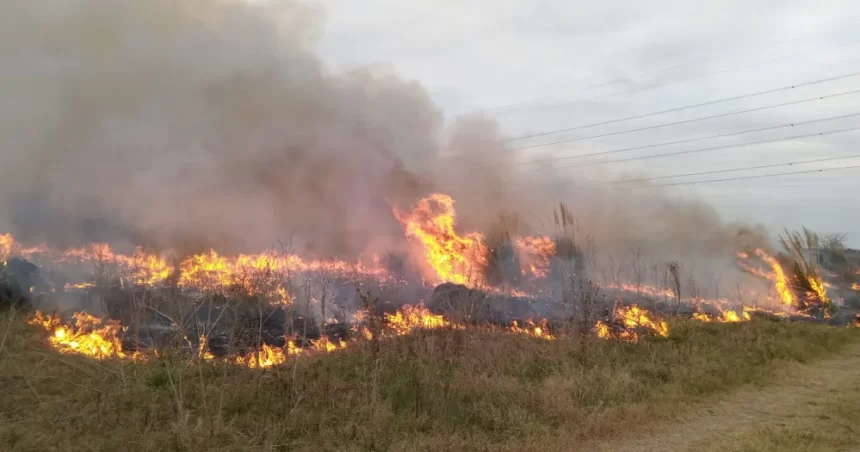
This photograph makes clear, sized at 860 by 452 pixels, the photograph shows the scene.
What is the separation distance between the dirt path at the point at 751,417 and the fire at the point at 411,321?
20.2ft

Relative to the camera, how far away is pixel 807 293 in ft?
93.6

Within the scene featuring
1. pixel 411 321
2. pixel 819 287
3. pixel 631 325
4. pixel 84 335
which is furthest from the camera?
pixel 819 287

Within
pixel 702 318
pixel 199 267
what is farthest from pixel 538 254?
pixel 199 267

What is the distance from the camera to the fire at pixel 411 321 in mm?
13090

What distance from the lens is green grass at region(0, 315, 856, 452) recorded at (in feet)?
23.8

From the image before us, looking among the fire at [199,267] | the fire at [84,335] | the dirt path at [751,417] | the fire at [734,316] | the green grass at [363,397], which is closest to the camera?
the green grass at [363,397]

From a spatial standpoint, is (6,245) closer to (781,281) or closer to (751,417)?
(751,417)

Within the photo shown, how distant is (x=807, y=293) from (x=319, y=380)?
30.9 metres

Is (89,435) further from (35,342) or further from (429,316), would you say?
(429,316)

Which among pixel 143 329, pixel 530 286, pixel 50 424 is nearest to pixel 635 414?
pixel 50 424

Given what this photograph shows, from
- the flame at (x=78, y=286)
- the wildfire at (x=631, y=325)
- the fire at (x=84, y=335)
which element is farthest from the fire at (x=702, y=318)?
the flame at (x=78, y=286)

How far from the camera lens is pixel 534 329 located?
54.6 ft

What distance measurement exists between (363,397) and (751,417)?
7.23m

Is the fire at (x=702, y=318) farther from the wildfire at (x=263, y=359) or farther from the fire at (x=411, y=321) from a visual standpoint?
the wildfire at (x=263, y=359)
